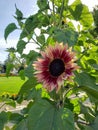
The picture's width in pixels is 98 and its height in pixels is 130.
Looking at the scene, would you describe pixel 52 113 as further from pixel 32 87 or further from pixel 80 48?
pixel 80 48

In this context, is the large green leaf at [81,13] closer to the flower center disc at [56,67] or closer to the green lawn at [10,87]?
the flower center disc at [56,67]

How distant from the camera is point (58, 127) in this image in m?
1.67

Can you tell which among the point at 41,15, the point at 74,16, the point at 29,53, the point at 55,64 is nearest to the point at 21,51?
the point at 29,53

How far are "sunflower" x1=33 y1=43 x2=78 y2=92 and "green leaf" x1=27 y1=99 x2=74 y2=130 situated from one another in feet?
0.43

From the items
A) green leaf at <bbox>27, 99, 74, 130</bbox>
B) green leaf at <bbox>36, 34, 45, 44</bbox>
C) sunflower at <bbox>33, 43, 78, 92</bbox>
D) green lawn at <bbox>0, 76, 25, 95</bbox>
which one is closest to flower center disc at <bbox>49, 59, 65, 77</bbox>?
sunflower at <bbox>33, 43, 78, 92</bbox>

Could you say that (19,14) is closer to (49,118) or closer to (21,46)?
(21,46)

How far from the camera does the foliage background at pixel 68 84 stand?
1.72m

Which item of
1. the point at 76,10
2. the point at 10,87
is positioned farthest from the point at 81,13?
the point at 10,87

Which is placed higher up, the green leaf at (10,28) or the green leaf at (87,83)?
the green leaf at (10,28)

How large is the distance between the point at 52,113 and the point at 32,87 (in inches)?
11.8

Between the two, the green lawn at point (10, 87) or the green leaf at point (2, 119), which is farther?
the green lawn at point (10, 87)

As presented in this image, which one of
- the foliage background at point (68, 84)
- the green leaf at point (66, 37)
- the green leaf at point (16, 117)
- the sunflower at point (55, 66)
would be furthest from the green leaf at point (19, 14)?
the sunflower at point (55, 66)

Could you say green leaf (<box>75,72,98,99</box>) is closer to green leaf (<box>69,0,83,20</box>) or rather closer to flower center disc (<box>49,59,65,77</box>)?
flower center disc (<box>49,59,65,77</box>)

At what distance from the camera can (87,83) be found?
6.44 feet
